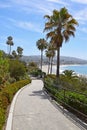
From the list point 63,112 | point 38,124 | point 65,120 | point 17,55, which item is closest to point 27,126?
point 38,124

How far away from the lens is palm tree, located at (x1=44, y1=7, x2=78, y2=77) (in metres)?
36.7

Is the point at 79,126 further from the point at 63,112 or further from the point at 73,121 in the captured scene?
the point at 63,112

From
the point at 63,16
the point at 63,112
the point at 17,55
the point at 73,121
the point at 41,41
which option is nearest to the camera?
the point at 73,121

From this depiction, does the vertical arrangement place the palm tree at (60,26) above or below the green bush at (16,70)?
above

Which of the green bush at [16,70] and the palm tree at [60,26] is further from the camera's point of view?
the green bush at [16,70]

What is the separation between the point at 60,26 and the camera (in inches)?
1468

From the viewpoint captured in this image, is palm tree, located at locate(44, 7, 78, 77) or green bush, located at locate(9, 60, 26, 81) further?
green bush, located at locate(9, 60, 26, 81)

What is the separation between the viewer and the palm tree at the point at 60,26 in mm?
36688

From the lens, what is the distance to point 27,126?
37.6ft

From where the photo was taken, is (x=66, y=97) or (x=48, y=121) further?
(x=66, y=97)

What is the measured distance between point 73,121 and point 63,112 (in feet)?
8.19

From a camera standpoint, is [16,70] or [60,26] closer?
[60,26]

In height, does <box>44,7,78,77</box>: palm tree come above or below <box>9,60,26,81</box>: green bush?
above

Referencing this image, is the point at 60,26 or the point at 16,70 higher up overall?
the point at 60,26
